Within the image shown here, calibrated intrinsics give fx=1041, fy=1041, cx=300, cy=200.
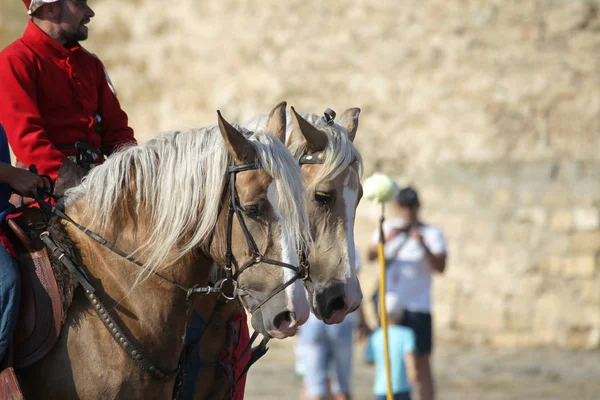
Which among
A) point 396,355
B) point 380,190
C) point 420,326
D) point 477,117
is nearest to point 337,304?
point 380,190

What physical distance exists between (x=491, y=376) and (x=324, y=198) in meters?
7.68

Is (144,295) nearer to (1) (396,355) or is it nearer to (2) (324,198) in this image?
(2) (324,198)

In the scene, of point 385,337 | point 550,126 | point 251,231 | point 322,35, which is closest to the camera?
point 251,231

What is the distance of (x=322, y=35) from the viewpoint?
15.9 m

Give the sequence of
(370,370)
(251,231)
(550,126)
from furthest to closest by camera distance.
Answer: (550,126) < (370,370) < (251,231)

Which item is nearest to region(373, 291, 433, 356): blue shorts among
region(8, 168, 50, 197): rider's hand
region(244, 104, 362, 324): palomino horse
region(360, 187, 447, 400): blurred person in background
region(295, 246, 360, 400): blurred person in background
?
region(360, 187, 447, 400): blurred person in background

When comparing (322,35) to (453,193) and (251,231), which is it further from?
(251,231)

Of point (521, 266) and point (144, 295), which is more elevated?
point (144, 295)

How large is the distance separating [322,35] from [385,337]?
928cm

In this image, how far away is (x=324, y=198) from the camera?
18.8 feet

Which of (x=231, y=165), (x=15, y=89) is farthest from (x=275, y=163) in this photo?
(x=15, y=89)

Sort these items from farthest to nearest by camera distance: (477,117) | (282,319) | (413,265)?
(477,117) < (413,265) < (282,319)

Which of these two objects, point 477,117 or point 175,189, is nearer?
point 175,189

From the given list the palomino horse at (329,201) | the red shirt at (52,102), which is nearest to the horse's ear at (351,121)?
the palomino horse at (329,201)
